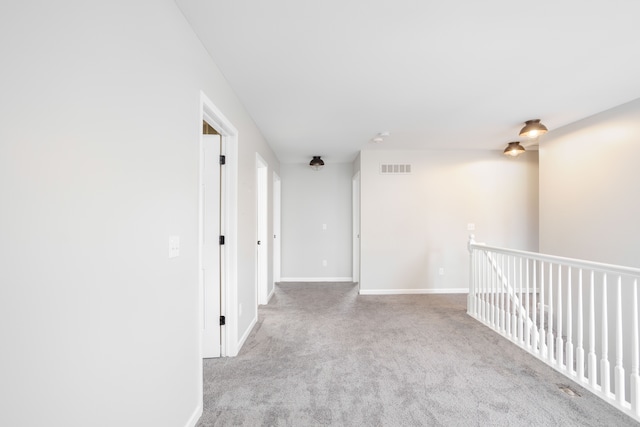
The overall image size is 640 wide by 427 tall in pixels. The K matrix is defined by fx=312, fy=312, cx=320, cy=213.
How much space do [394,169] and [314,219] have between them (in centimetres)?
189

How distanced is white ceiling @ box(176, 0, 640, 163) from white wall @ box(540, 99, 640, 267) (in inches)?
10.0

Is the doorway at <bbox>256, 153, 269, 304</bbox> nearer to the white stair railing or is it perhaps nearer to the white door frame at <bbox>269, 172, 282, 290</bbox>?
the white door frame at <bbox>269, 172, 282, 290</bbox>

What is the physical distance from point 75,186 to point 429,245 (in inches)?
198

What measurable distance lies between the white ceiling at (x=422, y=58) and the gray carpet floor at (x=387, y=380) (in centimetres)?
238

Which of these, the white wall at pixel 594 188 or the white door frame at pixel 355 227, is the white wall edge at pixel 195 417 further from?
the white door frame at pixel 355 227

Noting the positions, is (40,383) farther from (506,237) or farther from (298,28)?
(506,237)

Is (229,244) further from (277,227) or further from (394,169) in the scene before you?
(394,169)

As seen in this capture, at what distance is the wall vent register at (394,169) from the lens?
5.25 metres

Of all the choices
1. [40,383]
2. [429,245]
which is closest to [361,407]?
[40,383]

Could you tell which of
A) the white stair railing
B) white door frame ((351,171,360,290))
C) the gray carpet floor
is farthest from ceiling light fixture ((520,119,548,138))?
white door frame ((351,171,360,290))

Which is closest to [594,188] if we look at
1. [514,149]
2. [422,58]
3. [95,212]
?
[514,149]

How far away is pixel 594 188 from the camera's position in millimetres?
3475

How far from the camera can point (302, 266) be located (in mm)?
6262

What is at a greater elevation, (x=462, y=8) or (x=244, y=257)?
(x=462, y=8)
